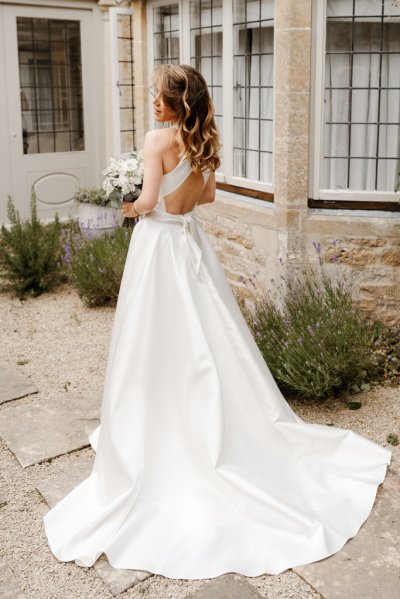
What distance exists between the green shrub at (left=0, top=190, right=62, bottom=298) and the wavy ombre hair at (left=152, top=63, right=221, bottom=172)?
3.85 m

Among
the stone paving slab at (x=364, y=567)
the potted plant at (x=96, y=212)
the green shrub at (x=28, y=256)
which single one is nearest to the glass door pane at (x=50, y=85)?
the potted plant at (x=96, y=212)

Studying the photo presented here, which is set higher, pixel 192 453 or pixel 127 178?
pixel 127 178

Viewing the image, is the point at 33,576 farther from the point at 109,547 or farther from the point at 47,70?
the point at 47,70

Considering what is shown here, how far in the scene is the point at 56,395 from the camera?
15.3ft

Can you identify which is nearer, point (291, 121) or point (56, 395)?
point (56, 395)

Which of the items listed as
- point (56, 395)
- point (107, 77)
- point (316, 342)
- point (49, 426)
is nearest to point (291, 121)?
point (316, 342)

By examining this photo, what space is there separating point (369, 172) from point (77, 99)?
5097 millimetres

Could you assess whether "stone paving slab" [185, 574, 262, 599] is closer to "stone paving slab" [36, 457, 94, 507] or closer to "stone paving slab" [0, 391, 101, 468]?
"stone paving slab" [36, 457, 94, 507]

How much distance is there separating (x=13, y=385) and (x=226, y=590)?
101 inches

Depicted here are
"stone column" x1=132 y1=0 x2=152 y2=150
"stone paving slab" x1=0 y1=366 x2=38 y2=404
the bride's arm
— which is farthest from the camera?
"stone column" x1=132 y1=0 x2=152 y2=150

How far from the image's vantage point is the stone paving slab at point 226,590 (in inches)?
107

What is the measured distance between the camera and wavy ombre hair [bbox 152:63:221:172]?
3.05 metres

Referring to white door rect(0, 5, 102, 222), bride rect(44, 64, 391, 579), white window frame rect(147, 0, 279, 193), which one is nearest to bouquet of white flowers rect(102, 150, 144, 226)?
bride rect(44, 64, 391, 579)

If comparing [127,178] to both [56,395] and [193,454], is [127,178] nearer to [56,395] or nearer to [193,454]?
[193,454]
